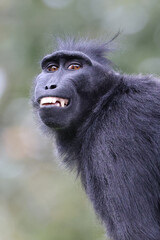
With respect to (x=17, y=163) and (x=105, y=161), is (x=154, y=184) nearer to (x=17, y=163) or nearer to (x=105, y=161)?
(x=105, y=161)

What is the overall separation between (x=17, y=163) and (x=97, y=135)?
12587 mm

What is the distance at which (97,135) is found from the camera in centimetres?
747

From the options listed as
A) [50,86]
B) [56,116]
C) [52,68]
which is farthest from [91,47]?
[56,116]

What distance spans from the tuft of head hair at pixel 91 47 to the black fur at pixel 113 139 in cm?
24

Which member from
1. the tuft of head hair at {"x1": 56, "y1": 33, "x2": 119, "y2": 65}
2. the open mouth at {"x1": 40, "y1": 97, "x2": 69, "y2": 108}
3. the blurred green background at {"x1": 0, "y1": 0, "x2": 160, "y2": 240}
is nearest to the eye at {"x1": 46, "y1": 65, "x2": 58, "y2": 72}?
the tuft of head hair at {"x1": 56, "y1": 33, "x2": 119, "y2": 65}

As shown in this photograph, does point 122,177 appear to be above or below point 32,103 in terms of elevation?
below

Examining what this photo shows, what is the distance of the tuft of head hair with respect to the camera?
28.5ft

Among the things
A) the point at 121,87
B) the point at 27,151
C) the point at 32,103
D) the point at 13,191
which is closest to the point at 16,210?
the point at 13,191

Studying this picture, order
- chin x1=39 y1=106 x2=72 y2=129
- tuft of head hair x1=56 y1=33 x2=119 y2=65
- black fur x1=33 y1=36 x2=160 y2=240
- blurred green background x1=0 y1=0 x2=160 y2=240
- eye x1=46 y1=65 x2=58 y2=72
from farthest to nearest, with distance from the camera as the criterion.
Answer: blurred green background x1=0 y1=0 x2=160 y2=240 < tuft of head hair x1=56 y1=33 x2=119 y2=65 < eye x1=46 y1=65 x2=58 y2=72 < chin x1=39 y1=106 x2=72 y2=129 < black fur x1=33 y1=36 x2=160 y2=240

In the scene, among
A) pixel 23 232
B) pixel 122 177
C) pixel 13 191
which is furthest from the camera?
pixel 13 191

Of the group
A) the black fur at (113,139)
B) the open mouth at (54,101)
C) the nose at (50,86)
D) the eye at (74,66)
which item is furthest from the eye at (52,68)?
the open mouth at (54,101)

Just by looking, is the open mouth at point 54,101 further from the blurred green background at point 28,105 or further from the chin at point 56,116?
the blurred green background at point 28,105

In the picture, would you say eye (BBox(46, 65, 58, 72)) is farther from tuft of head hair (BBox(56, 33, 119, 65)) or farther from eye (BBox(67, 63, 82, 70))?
tuft of head hair (BBox(56, 33, 119, 65))

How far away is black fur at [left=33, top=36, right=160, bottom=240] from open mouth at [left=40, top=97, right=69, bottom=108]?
0.08 m
